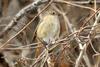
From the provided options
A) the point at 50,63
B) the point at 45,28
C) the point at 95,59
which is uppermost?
the point at 45,28

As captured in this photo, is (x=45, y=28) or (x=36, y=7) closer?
(x=45, y=28)

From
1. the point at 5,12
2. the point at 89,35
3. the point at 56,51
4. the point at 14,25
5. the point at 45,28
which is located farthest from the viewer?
the point at 5,12

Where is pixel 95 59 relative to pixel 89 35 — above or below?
below

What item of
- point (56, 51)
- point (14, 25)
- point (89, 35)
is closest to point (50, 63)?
point (56, 51)

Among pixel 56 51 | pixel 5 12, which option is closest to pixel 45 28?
pixel 56 51

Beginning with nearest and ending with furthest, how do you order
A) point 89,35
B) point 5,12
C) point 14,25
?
point 89,35, point 14,25, point 5,12

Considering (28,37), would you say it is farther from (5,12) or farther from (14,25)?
(5,12)

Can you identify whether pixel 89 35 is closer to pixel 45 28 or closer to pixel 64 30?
pixel 45 28
